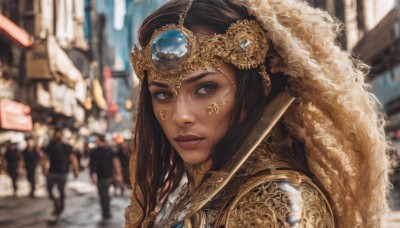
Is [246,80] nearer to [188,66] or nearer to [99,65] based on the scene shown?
[188,66]

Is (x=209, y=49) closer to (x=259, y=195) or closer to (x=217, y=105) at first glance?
(x=217, y=105)

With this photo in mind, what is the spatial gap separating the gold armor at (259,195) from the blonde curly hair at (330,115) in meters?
0.11

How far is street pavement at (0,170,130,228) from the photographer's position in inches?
441

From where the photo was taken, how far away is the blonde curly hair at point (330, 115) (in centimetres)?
162

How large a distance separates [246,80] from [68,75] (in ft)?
90.8

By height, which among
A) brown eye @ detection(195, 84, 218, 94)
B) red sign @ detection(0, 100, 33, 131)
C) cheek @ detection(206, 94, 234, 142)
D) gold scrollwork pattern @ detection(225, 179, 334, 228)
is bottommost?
gold scrollwork pattern @ detection(225, 179, 334, 228)

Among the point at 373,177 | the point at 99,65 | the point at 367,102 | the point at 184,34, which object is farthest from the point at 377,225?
the point at 99,65

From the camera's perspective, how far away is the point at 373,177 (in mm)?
1635

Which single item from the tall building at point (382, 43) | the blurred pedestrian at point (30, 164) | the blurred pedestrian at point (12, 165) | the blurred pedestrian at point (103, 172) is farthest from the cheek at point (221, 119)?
the blurred pedestrian at point (12, 165)

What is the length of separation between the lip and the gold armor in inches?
4.5

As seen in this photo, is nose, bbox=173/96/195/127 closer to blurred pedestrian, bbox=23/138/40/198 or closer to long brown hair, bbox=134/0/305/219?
long brown hair, bbox=134/0/305/219

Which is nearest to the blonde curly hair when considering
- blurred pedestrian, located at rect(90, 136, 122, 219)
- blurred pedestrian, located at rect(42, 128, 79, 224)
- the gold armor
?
the gold armor

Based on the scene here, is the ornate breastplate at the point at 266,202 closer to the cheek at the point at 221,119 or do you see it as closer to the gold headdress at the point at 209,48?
the cheek at the point at 221,119

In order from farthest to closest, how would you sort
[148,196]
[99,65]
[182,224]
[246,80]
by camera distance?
[99,65]
[148,196]
[246,80]
[182,224]
